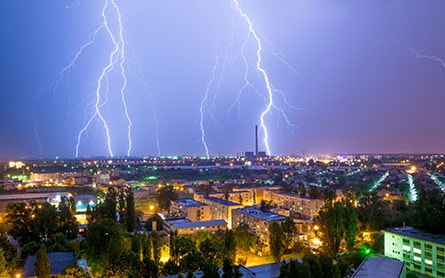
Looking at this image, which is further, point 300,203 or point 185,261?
point 300,203

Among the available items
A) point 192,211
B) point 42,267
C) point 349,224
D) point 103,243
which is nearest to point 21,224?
point 103,243

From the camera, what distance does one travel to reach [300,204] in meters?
18.9

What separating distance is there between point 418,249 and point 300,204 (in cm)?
936

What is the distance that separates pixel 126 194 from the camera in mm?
13883

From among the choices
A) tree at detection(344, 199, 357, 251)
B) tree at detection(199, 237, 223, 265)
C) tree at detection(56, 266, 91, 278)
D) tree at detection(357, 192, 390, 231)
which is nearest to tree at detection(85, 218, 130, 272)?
tree at detection(56, 266, 91, 278)

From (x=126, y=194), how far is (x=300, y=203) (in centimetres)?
935

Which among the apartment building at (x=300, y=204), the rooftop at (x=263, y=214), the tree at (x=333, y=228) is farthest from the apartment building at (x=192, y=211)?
the tree at (x=333, y=228)

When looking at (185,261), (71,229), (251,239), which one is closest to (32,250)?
(71,229)

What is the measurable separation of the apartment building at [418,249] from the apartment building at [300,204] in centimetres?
713

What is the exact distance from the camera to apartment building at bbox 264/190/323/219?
1812 cm

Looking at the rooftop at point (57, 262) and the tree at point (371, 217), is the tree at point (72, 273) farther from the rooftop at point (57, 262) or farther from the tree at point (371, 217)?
the tree at point (371, 217)

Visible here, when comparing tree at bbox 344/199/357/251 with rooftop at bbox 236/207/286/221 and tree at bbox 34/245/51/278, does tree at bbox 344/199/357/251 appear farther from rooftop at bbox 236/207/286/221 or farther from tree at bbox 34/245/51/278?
tree at bbox 34/245/51/278

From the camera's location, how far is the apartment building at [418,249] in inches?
355

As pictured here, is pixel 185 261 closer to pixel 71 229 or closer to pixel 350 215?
pixel 350 215
